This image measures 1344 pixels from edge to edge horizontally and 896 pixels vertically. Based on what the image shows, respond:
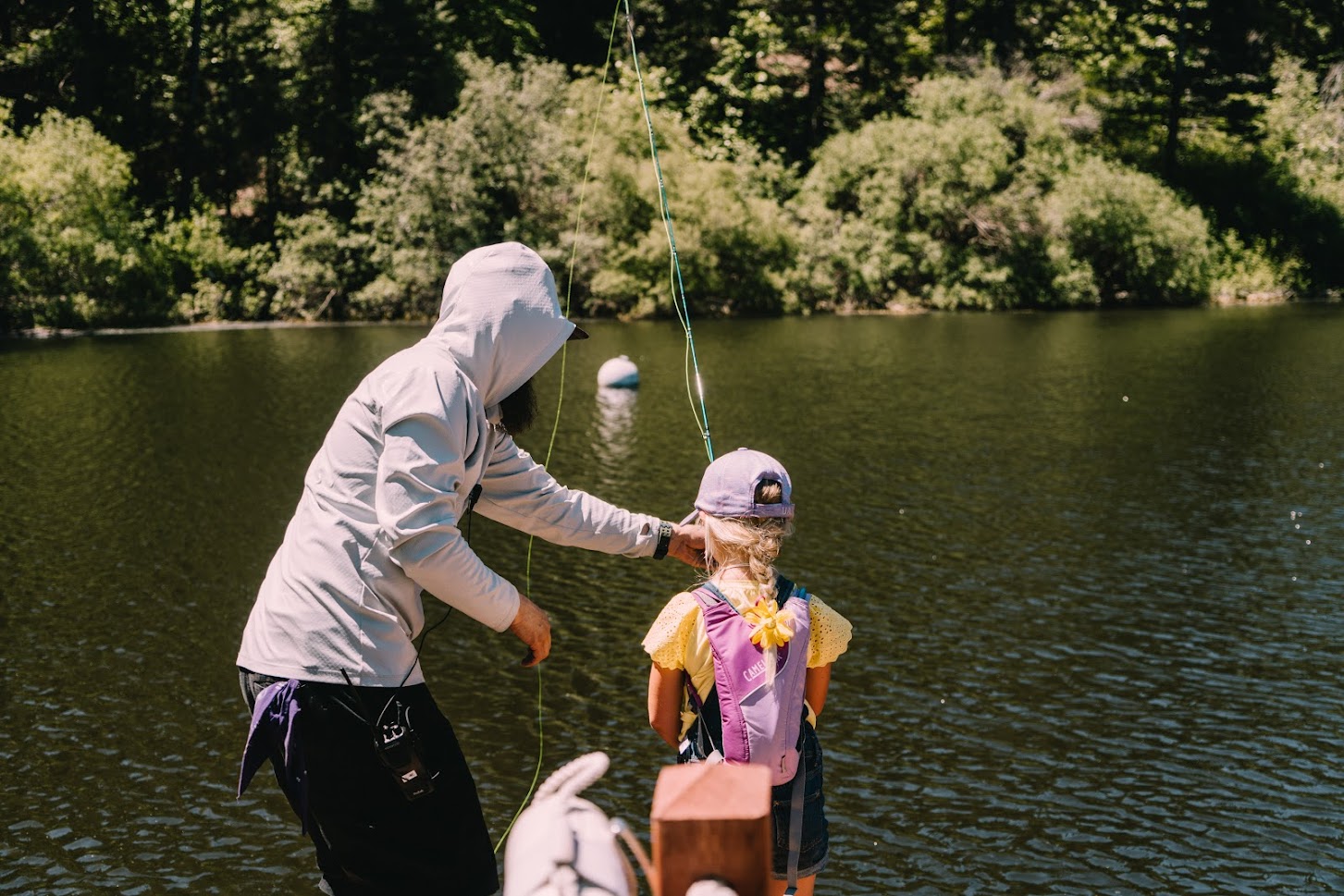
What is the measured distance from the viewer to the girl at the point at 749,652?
3.33 m

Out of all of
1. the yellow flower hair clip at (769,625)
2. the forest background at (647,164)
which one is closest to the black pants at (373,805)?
the yellow flower hair clip at (769,625)

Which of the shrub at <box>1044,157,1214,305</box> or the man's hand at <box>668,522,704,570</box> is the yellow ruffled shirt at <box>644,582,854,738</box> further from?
the shrub at <box>1044,157,1214,305</box>

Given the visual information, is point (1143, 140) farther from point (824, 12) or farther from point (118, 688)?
point (118, 688)

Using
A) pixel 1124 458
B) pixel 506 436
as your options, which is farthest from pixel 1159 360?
pixel 506 436

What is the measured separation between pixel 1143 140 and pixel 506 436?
51763mm

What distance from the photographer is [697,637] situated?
3387mm

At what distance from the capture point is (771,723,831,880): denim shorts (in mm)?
3455

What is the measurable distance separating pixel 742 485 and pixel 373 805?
1.26 metres

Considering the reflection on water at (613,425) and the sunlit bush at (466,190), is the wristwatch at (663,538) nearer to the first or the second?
the reflection on water at (613,425)

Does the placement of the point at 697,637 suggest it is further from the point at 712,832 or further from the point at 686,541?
the point at 712,832

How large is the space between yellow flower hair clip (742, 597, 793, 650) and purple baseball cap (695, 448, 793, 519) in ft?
0.87

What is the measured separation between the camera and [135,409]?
20.6 meters

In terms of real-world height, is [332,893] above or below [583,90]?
below

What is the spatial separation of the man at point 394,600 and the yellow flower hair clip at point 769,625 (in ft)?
1.92
